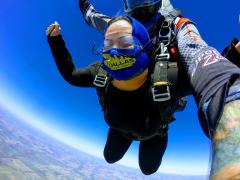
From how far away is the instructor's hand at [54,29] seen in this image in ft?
7.60

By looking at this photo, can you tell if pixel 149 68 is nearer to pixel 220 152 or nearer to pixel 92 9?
pixel 220 152

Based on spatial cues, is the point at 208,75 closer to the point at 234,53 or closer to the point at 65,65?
the point at 234,53

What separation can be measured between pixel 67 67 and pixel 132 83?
2.33ft

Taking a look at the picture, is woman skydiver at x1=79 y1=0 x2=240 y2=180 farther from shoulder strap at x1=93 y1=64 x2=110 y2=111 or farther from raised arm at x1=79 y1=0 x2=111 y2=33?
raised arm at x1=79 y1=0 x2=111 y2=33

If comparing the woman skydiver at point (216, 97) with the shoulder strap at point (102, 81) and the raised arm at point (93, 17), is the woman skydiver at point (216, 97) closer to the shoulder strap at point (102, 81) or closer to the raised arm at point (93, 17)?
the shoulder strap at point (102, 81)

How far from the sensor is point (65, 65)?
2.38 m

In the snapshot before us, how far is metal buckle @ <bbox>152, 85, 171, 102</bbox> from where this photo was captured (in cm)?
168

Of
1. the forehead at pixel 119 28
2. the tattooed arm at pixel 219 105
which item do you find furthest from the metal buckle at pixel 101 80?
the tattooed arm at pixel 219 105

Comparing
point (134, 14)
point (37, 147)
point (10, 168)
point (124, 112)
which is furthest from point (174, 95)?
point (37, 147)

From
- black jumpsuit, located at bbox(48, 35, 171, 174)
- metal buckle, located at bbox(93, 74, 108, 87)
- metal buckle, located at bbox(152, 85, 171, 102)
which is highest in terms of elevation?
metal buckle, located at bbox(152, 85, 171, 102)

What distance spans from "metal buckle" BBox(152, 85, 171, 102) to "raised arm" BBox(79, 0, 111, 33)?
5.16 ft

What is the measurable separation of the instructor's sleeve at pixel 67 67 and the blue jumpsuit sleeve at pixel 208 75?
0.97 meters

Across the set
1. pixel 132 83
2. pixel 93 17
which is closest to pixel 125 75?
pixel 132 83

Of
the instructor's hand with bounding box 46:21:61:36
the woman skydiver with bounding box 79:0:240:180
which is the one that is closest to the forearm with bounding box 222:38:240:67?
the woman skydiver with bounding box 79:0:240:180
